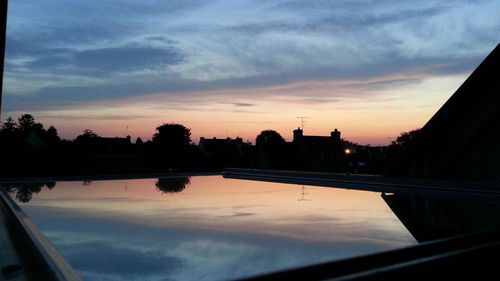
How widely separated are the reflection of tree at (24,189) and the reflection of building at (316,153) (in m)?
19.3

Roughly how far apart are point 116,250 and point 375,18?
7.38 meters

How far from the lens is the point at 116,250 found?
2783 millimetres

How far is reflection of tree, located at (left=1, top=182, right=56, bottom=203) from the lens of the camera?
5786 millimetres

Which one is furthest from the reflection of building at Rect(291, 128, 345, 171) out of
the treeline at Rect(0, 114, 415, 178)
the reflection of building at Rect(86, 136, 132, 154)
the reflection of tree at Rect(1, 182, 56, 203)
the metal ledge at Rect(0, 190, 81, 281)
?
the metal ledge at Rect(0, 190, 81, 281)

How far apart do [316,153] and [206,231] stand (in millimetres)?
22528

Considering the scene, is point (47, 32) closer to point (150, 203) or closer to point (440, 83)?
point (150, 203)

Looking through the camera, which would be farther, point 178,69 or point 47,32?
point 178,69

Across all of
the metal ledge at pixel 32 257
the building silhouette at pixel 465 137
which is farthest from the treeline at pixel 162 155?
the metal ledge at pixel 32 257

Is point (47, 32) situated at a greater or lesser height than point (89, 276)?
greater

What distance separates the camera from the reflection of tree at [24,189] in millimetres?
5786

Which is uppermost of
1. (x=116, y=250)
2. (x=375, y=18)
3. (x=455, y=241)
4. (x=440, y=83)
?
(x=375, y=18)

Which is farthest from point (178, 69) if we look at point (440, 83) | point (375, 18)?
point (440, 83)

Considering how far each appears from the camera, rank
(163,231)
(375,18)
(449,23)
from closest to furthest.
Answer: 1. (163,231)
2. (449,23)
3. (375,18)

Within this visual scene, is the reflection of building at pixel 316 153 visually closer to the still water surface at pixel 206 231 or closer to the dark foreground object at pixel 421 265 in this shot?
the still water surface at pixel 206 231
